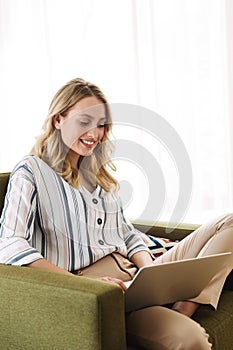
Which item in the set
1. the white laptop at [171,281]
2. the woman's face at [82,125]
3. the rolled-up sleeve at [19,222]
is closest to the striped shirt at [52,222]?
the rolled-up sleeve at [19,222]

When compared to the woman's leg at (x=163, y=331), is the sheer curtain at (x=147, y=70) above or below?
above

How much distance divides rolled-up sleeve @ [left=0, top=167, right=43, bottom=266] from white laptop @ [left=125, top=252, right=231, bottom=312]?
311 millimetres

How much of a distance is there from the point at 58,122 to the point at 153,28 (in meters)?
1.11

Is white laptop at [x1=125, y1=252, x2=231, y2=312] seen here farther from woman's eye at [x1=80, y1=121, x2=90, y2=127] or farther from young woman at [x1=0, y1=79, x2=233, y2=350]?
woman's eye at [x1=80, y1=121, x2=90, y2=127]

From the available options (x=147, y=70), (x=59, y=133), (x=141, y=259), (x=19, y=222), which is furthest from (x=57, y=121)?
(x=147, y=70)

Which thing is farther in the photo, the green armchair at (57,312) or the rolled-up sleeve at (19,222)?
the rolled-up sleeve at (19,222)

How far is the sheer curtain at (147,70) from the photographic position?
2.70 metres

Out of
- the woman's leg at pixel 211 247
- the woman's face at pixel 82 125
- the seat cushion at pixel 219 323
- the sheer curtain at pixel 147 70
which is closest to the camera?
the seat cushion at pixel 219 323

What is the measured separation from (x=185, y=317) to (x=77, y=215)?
0.51 metres

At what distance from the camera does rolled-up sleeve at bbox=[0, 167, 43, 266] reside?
1.63 m

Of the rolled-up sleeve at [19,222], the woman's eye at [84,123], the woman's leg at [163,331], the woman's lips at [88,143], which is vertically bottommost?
the woman's leg at [163,331]

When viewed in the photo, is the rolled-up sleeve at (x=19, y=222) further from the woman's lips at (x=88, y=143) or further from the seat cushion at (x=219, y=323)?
the seat cushion at (x=219, y=323)

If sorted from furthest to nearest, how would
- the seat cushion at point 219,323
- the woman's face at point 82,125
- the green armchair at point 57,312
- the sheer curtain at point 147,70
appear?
the sheer curtain at point 147,70 → the woman's face at point 82,125 → the seat cushion at point 219,323 → the green armchair at point 57,312

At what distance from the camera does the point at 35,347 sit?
1.45m
